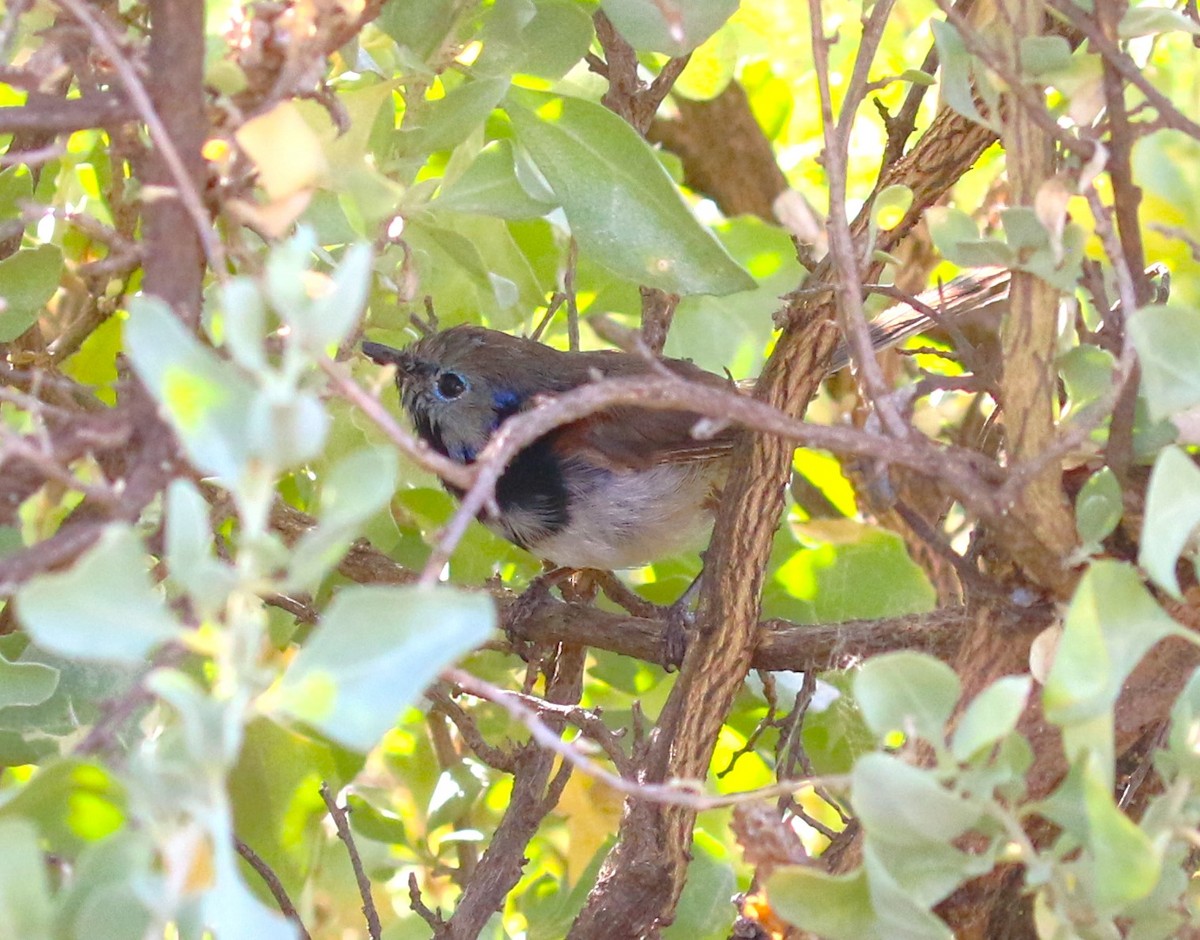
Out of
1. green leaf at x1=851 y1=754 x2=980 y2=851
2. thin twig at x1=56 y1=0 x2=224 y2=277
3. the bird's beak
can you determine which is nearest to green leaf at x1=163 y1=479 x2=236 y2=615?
thin twig at x1=56 y1=0 x2=224 y2=277

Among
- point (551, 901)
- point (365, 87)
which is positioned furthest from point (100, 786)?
point (551, 901)

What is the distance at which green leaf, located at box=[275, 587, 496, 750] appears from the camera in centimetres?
87

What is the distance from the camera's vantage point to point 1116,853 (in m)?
1.02

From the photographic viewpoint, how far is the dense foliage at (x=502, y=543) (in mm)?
907

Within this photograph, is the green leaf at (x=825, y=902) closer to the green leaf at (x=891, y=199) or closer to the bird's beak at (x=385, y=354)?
the green leaf at (x=891, y=199)

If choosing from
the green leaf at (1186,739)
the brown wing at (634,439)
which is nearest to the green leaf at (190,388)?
the green leaf at (1186,739)

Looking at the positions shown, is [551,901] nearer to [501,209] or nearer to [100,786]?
[501,209]

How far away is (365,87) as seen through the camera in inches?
69.7

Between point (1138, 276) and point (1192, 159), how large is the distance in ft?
0.78

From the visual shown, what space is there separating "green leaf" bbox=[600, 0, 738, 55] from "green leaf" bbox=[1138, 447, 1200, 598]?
2.63ft

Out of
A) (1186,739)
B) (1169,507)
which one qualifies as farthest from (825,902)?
(1169,507)

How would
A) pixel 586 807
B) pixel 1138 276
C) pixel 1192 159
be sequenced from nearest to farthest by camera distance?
pixel 1192 159
pixel 1138 276
pixel 586 807

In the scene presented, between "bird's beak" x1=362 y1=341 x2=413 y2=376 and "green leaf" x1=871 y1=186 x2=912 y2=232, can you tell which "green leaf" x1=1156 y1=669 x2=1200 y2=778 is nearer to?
"green leaf" x1=871 y1=186 x2=912 y2=232

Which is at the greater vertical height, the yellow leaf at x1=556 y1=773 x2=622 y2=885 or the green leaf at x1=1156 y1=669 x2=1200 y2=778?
the green leaf at x1=1156 y1=669 x2=1200 y2=778
